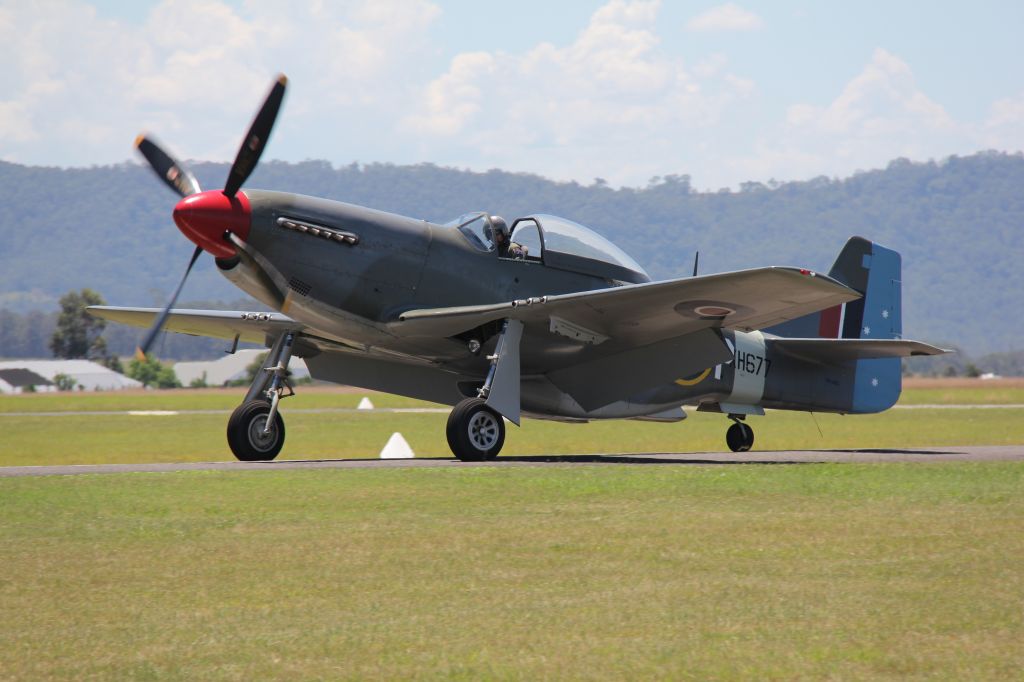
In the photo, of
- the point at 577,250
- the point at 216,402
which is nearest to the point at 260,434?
the point at 577,250

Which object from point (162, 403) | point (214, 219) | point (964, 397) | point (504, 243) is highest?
point (964, 397)

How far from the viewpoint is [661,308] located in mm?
14578

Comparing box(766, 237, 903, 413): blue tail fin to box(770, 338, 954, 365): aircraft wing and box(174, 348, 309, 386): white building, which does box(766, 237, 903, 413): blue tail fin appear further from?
box(174, 348, 309, 386): white building

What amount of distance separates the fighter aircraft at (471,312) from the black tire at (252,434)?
19mm

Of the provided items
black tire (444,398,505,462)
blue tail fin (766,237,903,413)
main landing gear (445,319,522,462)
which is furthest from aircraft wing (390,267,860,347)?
blue tail fin (766,237,903,413)

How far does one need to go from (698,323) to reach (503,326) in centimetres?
254

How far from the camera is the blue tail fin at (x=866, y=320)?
20.1m

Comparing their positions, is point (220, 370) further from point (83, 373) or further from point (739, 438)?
point (739, 438)

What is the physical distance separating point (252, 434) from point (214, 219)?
10.3ft

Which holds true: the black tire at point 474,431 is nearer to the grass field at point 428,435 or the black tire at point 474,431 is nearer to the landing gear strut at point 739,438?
the landing gear strut at point 739,438

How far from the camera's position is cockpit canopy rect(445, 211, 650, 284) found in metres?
15.7

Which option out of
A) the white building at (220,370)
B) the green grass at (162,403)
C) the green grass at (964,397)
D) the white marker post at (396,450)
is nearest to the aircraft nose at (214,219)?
the white marker post at (396,450)

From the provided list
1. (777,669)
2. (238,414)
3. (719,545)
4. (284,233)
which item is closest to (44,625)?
(777,669)

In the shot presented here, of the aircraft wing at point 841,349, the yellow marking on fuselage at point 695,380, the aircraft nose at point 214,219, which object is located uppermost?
the aircraft nose at point 214,219
